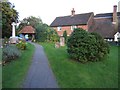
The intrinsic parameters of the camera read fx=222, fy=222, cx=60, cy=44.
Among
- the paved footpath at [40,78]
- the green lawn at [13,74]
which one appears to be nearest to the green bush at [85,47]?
the paved footpath at [40,78]

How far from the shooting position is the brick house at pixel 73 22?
55.7 m

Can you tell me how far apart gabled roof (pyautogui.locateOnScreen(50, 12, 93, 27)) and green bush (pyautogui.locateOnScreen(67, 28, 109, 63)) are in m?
36.8

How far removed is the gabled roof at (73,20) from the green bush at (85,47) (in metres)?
36.8

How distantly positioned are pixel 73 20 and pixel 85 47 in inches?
1672

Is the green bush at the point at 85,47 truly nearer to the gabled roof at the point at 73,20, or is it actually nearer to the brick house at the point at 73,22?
the brick house at the point at 73,22

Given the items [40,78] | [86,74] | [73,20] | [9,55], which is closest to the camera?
[40,78]

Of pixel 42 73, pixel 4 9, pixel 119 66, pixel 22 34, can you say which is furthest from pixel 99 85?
pixel 22 34

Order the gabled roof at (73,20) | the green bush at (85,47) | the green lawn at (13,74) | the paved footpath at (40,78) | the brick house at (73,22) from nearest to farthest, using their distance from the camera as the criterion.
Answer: the paved footpath at (40,78), the green lawn at (13,74), the green bush at (85,47), the brick house at (73,22), the gabled roof at (73,20)

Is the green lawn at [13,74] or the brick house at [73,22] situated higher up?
the brick house at [73,22]

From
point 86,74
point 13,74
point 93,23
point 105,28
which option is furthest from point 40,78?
point 93,23

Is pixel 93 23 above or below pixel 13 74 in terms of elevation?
above

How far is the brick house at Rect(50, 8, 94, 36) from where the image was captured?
5572cm

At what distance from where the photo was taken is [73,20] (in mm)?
59375

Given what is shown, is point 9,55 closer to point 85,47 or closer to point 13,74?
point 13,74
